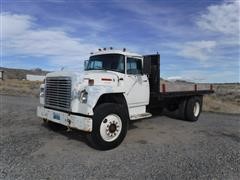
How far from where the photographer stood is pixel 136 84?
8188 mm

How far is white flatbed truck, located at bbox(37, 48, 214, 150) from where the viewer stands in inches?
256

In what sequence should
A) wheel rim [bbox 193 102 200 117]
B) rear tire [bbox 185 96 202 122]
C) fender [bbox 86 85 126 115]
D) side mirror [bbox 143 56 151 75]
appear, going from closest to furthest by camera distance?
fender [bbox 86 85 126 115], side mirror [bbox 143 56 151 75], rear tire [bbox 185 96 202 122], wheel rim [bbox 193 102 200 117]

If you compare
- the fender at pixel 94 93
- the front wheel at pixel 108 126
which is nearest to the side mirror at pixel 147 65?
the front wheel at pixel 108 126

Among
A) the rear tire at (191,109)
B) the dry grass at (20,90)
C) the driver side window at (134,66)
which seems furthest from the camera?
the dry grass at (20,90)

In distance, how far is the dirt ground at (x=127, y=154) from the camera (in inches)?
205

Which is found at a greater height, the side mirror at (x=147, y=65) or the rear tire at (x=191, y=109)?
the side mirror at (x=147, y=65)

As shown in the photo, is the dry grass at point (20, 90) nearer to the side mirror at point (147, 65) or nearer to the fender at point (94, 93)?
the side mirror at point (147, 65)

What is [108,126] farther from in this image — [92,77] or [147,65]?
[147,65]

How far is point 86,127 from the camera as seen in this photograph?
20.5 ft

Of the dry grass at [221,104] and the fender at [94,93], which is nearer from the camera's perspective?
the fender at [94,93]

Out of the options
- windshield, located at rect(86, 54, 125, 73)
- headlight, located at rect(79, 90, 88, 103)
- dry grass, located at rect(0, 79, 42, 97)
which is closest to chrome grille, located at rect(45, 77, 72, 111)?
headlight, located at rect(79, 90, 88, 103)

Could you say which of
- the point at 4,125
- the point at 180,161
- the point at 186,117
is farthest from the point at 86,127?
the point at 186,117

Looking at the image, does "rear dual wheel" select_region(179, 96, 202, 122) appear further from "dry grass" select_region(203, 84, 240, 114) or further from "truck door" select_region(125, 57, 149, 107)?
"dry grass" select_region(203, 84, 240, 114)

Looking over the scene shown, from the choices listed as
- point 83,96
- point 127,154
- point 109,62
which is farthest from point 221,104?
point 83,96
